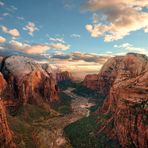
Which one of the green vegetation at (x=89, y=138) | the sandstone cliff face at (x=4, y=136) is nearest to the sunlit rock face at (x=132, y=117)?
the green vegetation at (x=89, y=138)

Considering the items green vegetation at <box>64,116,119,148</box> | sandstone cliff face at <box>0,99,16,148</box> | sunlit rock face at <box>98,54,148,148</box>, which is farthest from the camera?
green vegetation at <box>64,116,119,148</box>

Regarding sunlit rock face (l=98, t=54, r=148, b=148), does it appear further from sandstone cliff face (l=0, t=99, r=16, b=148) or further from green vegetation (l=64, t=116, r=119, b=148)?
sandstone cliff face (l=0, t=99, r=16, b=148)

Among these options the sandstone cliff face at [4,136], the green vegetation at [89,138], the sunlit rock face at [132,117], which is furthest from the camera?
the green vegetation at [89,138]

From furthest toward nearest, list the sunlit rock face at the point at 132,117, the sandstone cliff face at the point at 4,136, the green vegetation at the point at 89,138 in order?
the green vegetation at the point at 89,138, the sandstone cliff face at the point at 4,136, the sunlit rock face at the point at 132,117

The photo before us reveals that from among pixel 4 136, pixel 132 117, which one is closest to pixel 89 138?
pixel 132 117

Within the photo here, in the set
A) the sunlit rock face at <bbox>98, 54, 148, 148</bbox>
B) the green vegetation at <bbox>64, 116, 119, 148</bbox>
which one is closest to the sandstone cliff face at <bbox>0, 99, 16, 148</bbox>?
the green vegetation at <bbox>64, 116, 119, 148</bbox>

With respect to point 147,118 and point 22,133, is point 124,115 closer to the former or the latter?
point 147,118

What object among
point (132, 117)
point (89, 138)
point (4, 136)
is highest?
point (132, 117)

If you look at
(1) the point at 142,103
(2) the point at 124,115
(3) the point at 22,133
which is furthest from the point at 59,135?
(1) the point at 142,103

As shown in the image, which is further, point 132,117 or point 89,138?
point 89,138

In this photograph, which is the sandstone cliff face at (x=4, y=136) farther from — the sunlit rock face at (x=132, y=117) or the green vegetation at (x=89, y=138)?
the sunlit rock face at (x=132, y=117)

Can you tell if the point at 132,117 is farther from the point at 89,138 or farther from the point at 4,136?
the point at 4,136

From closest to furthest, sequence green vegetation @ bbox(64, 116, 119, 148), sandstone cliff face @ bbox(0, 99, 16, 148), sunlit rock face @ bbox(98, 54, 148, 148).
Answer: sunlit rock face @ bbox(98, 54, 148, 148)
sandstone cliff face @ bbox(0, 99, 16, 148)
green vegetation @ bbox(64, 116, 119, 148)
